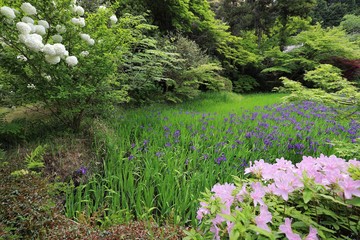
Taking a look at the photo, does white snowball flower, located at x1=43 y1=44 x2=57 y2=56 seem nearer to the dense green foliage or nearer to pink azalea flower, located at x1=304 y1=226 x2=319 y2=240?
the dense green foliage

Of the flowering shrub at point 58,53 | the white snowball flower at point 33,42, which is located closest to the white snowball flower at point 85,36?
the flowering shrub at point 58,53

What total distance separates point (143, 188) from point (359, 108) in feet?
7.34

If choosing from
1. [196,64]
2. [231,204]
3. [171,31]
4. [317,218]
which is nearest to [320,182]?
[317,218]

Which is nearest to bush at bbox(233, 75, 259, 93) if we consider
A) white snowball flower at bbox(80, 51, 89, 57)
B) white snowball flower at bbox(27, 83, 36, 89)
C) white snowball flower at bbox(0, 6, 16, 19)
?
white snowball flower at bbox(80, 51, 89, 57)

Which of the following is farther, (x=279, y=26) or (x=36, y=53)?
(x=279, y=26)

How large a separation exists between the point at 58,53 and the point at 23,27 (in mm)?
349

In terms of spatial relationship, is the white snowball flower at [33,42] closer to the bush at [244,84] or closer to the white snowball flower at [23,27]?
the white snowball flower at [23,27]

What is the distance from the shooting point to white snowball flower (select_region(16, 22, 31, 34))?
223cm

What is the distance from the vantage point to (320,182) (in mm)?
875

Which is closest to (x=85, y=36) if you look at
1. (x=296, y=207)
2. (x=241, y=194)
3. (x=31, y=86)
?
(x=31, y=86)

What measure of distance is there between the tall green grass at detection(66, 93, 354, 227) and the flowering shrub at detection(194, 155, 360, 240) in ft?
2.84

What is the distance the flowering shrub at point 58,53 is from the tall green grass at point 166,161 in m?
0.64

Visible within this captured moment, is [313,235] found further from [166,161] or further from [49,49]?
[49,49]

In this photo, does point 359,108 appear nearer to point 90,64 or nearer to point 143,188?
point 143,188
